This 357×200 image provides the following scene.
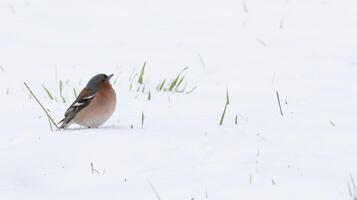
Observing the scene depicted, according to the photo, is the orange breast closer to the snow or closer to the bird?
the bird

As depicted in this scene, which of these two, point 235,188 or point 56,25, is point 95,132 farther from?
point 56,25

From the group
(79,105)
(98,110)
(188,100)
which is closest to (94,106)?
(98,110)

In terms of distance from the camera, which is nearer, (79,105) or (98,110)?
(98,110)

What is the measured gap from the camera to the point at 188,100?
7.97m

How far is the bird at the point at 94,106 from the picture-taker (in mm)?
6543

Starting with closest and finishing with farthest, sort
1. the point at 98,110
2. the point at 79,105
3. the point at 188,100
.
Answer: the point at 98,110, the point at 79,105, the point at 188,100

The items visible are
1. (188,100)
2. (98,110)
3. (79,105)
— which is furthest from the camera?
(188,100)

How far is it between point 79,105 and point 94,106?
0.56ft

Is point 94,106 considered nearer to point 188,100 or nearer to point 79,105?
point 79,105

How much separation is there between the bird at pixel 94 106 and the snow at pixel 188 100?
0.72 feet

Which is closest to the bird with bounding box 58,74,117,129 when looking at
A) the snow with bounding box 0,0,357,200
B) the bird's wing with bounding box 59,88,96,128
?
the bird's wing with bounding box 59,88,96,128

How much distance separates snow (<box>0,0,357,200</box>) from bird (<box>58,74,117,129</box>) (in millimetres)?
219

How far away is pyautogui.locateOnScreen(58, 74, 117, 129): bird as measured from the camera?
6543 millimetres

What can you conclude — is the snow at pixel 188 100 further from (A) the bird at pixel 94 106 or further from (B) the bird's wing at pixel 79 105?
(B) the bird's wing at pixel 79 105
